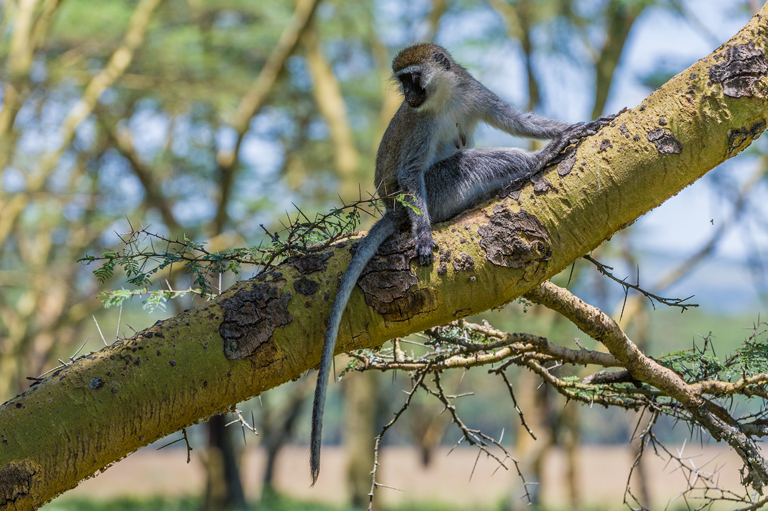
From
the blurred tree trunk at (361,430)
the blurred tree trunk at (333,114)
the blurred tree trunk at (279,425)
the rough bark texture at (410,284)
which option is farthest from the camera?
the blurred tree trunk at (279,425)

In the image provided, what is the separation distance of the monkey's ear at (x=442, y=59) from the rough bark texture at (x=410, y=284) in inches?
60.6

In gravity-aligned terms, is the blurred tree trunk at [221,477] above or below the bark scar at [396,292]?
above

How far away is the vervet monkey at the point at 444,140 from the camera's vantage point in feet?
9.74

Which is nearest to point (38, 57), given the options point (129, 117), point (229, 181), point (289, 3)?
point (129, 117)

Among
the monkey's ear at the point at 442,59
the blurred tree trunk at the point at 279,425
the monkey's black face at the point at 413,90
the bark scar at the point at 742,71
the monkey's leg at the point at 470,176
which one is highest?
the blurred tree trunk at the point at 279,425

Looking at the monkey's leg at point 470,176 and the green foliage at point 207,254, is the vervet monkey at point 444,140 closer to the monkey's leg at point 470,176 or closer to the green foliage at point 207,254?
the monkey's leg at point 470,176

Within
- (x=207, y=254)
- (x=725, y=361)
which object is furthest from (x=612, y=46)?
(x=207, y=254)

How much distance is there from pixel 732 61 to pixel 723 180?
8.91m

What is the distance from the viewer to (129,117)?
43.1 ft

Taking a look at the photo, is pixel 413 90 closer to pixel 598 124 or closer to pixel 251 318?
pixel 598 124

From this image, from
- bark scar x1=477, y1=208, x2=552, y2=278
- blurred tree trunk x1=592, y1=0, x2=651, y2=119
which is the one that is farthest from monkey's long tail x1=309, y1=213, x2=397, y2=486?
blurred tree trunk x1=592, y1=0, x2=651, y2=119

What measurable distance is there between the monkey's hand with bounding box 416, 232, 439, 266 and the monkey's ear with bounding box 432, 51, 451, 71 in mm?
1668

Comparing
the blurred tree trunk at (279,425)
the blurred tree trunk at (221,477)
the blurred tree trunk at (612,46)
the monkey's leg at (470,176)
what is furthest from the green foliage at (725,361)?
the blurred tree trunk at (279,425)

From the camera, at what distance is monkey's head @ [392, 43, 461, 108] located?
10.8 ft
